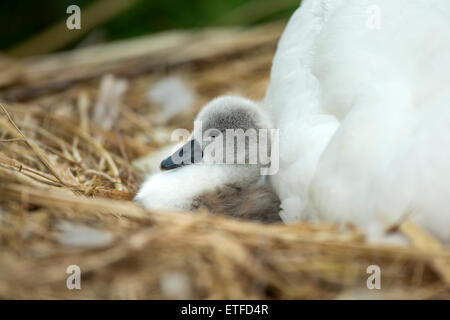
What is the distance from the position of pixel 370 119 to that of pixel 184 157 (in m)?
0.55

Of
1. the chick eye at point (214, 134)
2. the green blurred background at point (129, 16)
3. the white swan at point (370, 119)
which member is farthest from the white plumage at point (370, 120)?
the green blurred background at point (129, 16)

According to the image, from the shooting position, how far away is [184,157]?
1551mm

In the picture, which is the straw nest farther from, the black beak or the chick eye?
the chick eye

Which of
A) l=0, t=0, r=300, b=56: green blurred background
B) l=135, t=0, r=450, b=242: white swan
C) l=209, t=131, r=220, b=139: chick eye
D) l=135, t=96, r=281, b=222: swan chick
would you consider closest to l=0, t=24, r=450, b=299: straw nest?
l=135, t=0, r=450, b=242: white swan

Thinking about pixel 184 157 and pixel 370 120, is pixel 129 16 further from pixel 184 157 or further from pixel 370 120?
pixel 370 120

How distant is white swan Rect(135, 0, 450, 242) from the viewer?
3.53ft

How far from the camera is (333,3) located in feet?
4.83

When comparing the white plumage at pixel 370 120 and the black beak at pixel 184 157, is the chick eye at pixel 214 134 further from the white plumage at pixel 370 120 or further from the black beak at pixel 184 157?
the white plumage at pixel 370 120

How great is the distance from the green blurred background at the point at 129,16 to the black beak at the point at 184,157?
1666 millimetres

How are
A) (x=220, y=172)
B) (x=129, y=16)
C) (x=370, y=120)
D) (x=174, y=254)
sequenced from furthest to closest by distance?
1. (x=129, y=16)
2. (x=220, y=172)
3. (x=370, y=120)
4. (x=174, y=254)

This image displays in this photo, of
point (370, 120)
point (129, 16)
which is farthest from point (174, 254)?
point (129, 16)

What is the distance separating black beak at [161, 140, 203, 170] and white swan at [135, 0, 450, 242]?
0.74ft
